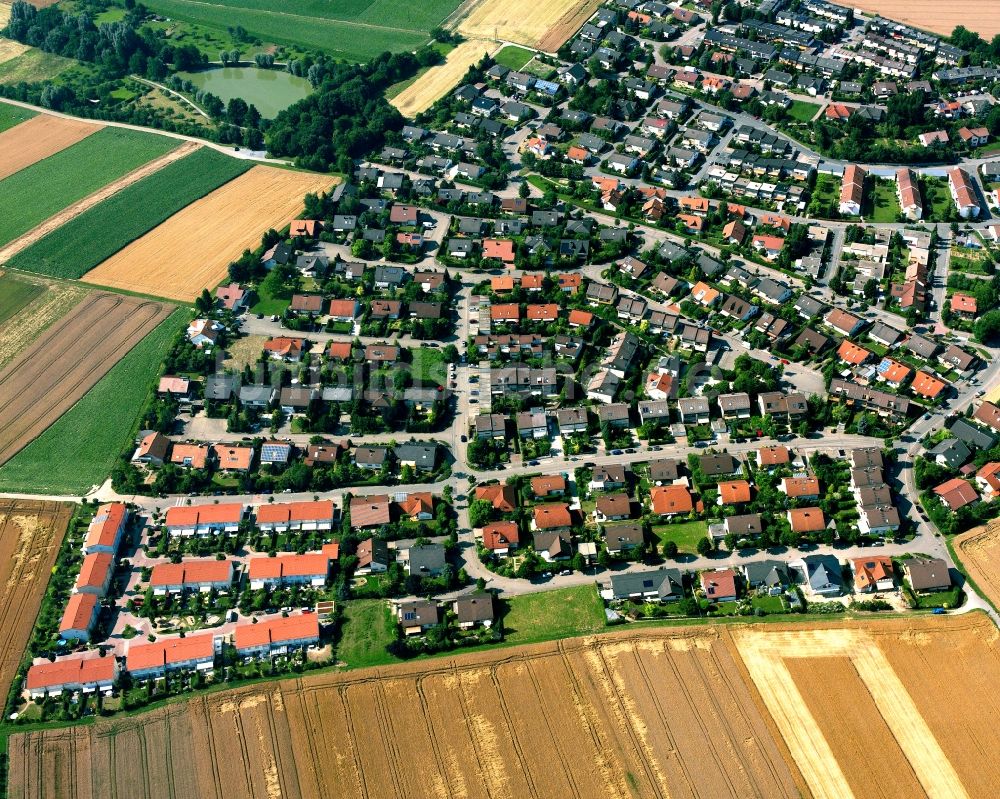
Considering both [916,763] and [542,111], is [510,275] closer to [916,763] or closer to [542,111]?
[542,111]

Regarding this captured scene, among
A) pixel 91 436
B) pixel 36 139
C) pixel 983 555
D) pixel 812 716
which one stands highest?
pixel 36 139

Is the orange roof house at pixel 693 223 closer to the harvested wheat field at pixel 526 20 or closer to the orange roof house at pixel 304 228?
the orange roof house at pixel 304 228

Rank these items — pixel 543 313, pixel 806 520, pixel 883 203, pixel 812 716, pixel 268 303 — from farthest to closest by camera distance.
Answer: pixel 883 203 < pixel 268 303 < pixel 543 313 < pixel 806 520 < pixel 812 716

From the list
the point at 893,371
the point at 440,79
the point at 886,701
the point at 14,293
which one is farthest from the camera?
the point at 440,79

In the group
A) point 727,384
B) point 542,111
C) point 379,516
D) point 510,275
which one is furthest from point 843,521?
point 542,111

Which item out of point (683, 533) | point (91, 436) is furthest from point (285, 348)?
point (683, 533)

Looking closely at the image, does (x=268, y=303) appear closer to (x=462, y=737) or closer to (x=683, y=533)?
(x=683, y=533)

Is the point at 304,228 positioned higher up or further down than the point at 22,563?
higher up

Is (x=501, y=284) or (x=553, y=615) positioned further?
(x=501, y=284)
